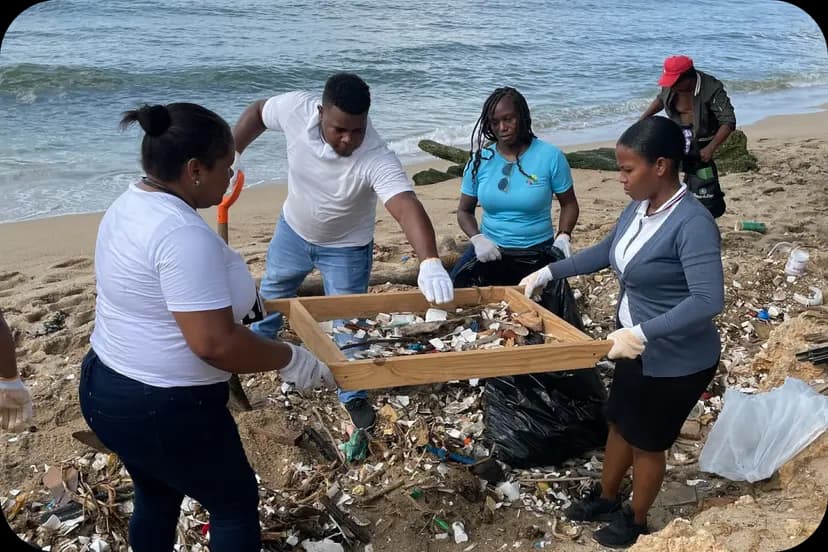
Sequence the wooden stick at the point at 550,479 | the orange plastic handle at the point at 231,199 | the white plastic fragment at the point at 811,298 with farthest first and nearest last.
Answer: the white plastic fragment at the point at 811,298 < the orange plastic handle at the point at 231,199 < the wooden stick at the point at 550,479

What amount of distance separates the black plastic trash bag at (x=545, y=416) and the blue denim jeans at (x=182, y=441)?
160 centimetres

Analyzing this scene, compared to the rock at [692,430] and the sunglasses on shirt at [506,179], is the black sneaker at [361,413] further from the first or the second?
the rock at [692,430]

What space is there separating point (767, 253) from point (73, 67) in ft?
40.2

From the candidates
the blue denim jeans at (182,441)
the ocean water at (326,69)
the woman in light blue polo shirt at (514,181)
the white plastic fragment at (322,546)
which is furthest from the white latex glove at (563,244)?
the ocean water at (326,69)

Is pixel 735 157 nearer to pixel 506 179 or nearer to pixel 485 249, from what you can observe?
pixel 506 179

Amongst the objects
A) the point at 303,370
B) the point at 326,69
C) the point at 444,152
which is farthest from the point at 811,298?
the point at 326,69

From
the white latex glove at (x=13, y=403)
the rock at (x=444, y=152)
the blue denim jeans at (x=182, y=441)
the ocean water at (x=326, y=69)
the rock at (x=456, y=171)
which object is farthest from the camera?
the ocean water at (x=326, y=69)

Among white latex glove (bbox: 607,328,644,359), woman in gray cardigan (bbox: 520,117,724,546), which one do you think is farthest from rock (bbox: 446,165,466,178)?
white latex glove (bbox: 607,328,644,359)

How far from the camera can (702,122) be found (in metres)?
5.20

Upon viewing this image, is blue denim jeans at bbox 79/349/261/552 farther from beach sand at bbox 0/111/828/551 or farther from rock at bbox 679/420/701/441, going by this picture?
rock at bbox 679/420/701/441

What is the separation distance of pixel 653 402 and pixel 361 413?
1537 mm

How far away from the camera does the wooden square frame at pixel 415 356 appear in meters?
2.51

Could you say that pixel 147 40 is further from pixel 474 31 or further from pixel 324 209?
pixel 324 209

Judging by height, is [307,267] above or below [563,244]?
below
